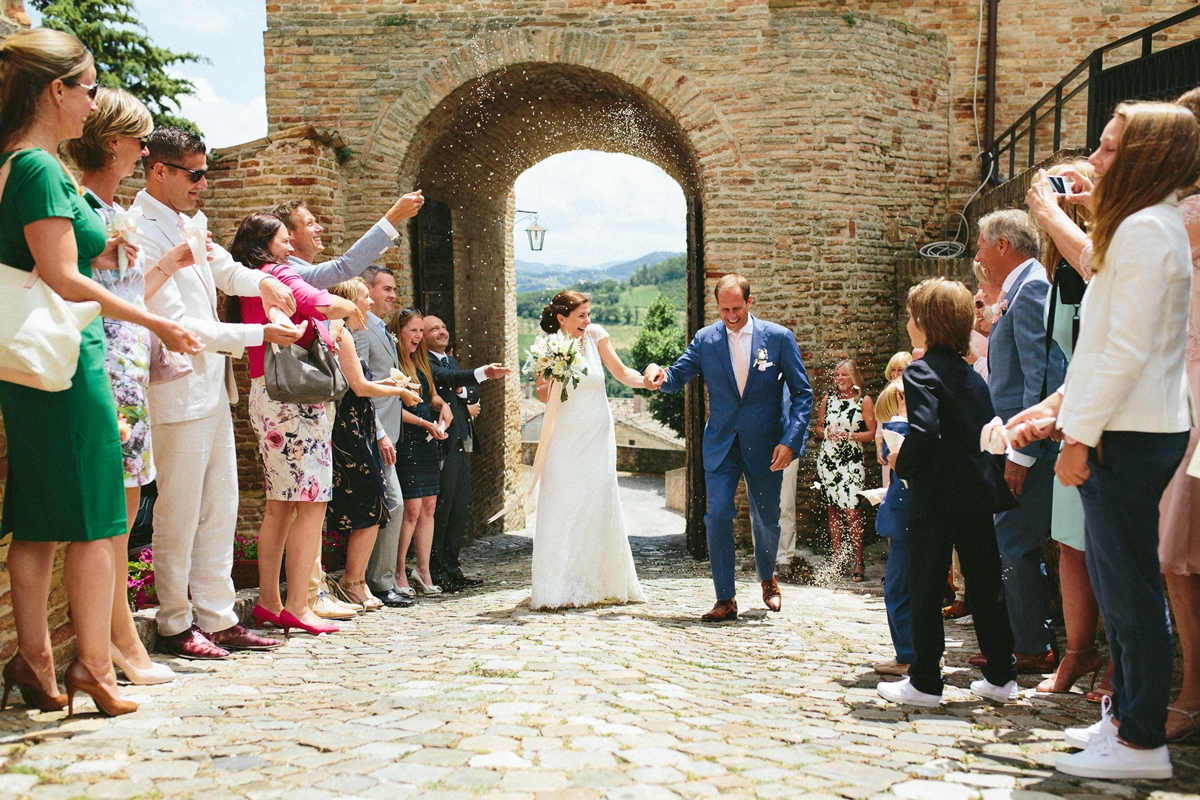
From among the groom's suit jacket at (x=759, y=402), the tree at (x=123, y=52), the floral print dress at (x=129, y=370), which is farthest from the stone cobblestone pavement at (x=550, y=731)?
the tree at (x=123, y=52)

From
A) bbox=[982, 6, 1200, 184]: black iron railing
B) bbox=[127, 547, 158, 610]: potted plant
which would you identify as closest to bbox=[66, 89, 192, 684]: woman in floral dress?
bbox=[127, 547, 158, 610]: potted plant

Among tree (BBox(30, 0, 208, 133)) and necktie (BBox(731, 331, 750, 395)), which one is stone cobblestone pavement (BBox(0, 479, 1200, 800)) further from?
tree (BBox(30, 0, 208, 133))

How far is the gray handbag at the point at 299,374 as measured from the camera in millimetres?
4793

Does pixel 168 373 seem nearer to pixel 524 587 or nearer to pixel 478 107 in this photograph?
pixel 524 587

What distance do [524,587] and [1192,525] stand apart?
17.3ft

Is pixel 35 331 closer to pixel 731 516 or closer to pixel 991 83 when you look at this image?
pixel 731 516

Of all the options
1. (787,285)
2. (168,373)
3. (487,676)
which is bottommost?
(487,676)

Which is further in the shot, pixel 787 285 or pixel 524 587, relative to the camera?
pixel 787 285

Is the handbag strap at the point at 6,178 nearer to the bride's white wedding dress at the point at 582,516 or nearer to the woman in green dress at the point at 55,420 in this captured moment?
the woman in green dress at the point at 55,420

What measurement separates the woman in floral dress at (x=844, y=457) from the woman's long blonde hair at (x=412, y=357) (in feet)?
11.3

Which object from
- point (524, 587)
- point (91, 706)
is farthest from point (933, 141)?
point (91, 706)

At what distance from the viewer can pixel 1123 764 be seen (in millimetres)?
2766

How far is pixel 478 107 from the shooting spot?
33.0 feet

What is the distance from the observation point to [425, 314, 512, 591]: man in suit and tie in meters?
7.59
